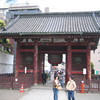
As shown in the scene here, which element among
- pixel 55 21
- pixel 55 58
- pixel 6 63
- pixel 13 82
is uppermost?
pixel 55 21

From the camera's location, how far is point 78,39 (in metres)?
16.5

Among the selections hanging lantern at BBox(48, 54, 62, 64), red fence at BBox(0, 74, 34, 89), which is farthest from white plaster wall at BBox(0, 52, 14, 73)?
hanging lantern at BBox(48, 54, 62, 64)

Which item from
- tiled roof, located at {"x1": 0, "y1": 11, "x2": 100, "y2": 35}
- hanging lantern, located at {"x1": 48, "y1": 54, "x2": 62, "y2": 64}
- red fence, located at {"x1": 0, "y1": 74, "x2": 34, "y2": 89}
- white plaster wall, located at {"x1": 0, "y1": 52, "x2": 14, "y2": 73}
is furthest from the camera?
white plaster wall, located at {"x1": 0, "y1": 52, "x2": 14, "y2": 73}

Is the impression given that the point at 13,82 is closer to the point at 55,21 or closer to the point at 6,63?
the point at 6,63

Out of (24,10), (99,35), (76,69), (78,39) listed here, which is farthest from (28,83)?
(24,10)

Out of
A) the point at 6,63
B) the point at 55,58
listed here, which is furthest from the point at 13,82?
the point at 6,63

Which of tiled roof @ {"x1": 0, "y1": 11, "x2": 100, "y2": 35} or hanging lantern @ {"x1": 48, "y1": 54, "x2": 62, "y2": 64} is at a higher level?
tiled roof @ {"x1": 0, "y1": 11, "x2": 100, "y2": 35}

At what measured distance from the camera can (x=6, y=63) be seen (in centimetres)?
2162

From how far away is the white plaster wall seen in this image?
1997 centimetres

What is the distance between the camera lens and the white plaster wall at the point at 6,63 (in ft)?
65.5

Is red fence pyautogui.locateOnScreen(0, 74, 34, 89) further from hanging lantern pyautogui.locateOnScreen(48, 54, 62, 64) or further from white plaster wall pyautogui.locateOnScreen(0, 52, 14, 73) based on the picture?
white plaster wall pyautogui.locateOnScreen(0, 52, 14, 73)

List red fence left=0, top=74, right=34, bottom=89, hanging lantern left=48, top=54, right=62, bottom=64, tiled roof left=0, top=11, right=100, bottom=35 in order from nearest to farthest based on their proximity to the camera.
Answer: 1. red fence left=0, top=74, right=34, bottom=89
2. tiled roof left=0, top=11, right=100, bottom=35
3. hanging lantern left=48, top=54, right=62, bottom=64

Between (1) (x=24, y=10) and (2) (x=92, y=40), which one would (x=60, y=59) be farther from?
(1) (x=24, y=10)

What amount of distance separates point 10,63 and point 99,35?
44.1 feet
